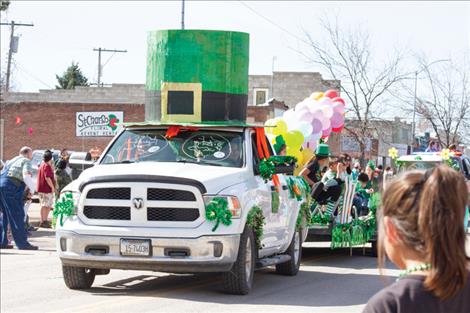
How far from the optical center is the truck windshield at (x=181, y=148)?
1182cm

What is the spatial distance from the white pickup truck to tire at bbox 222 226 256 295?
0.04 feet

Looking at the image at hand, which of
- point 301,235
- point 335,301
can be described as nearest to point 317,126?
point 301,235

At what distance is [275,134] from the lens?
17.9 meters

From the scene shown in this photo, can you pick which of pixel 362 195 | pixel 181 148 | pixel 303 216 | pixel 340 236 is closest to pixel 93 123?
pixel 362 195

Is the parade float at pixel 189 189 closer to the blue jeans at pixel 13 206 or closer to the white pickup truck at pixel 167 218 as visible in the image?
the white pickup truck at pixel 167 218

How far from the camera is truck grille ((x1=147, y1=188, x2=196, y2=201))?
1080 cm

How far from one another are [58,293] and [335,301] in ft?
10.7

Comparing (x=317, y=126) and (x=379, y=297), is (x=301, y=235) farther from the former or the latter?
(x=379, y=297)

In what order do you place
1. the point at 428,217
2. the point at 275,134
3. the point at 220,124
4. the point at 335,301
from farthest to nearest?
the point at 275,134 → the point at 220,124 → the point at 335,301 → the point at 428,217

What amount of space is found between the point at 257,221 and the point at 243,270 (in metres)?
0.74

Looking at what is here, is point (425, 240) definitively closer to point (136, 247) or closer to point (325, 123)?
point (136, 247)

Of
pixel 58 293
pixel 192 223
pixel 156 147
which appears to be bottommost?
pixel 58 293

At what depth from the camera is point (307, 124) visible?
19.1 metres

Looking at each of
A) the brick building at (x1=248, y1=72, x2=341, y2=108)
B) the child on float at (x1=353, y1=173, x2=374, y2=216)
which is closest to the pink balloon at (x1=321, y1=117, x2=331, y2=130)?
the child on float at (x1=353, y1=173, x2=374, y2=216)
